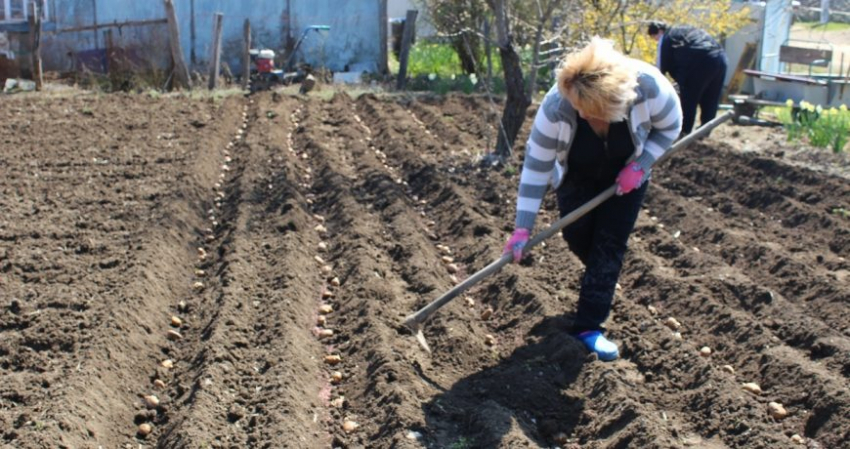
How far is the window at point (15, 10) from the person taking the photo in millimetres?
18797

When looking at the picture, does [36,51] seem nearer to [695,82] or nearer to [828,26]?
[695,82]

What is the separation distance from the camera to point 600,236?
521 centimetres

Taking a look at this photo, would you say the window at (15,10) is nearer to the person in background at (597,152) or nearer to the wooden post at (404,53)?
the wooden post at (404,53)

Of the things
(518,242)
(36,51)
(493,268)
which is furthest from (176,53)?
(518,242)

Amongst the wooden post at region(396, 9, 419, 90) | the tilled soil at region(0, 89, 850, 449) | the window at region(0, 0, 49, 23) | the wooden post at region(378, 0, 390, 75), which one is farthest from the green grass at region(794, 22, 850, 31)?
the tilled soil at region(0, 89, 850, 449)

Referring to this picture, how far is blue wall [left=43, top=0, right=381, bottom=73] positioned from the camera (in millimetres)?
19062

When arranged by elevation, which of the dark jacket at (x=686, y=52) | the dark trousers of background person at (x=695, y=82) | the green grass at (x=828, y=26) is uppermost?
the dark jacket at (x=686, y=52)

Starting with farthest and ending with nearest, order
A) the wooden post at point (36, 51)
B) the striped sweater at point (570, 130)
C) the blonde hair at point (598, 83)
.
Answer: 1. the wooden post at point (36, 51)
2. the striped sweater at point (570, 130)
3. the blonde hair at point (598, 83)

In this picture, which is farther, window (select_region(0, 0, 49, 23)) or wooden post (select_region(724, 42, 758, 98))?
window (select_region(0, 0, 49, 23))

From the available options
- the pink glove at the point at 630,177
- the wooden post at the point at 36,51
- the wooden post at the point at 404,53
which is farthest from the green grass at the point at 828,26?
the pink glove at the point at 630,177

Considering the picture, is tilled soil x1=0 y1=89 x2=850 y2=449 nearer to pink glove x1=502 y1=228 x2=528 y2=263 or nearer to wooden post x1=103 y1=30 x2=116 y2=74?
pink glove x1=502 y1=228 x2=528 y2=263

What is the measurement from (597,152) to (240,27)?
16118 mm

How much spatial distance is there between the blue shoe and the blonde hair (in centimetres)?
124

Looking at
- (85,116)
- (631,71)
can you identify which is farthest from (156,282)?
(85,116)
